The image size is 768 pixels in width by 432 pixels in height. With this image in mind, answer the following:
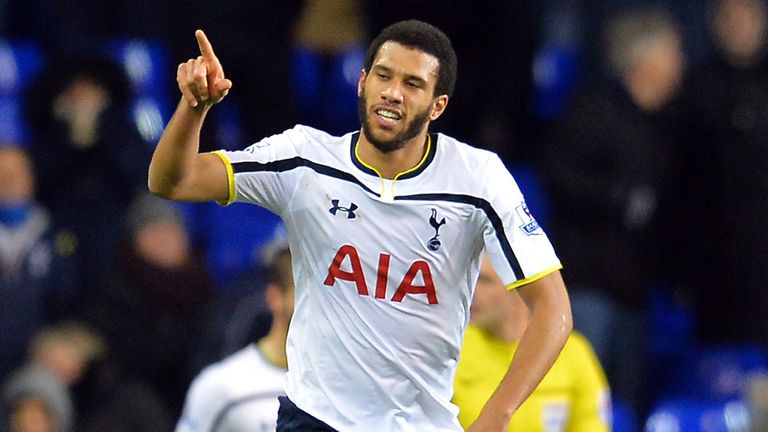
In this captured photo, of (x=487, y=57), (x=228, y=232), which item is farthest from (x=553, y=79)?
(x=228, y=232)

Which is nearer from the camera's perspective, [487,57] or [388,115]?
[388,115]

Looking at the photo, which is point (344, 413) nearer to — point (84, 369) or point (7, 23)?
point (84, 369)

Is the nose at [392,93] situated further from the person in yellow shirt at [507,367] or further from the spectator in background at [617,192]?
the spectator in background at [617,192]

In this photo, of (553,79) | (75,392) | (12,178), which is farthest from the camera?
(553,79)

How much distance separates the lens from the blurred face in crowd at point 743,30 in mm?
10148

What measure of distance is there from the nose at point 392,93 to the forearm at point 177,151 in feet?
1.73

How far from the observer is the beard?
563 centimetres

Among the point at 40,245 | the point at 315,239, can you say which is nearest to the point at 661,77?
the point at 40,245

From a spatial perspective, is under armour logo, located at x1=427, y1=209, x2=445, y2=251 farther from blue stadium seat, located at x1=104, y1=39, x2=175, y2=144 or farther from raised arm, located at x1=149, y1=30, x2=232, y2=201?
blue stadium seat, located at x1=104, y1=39, x2=175, y2=144

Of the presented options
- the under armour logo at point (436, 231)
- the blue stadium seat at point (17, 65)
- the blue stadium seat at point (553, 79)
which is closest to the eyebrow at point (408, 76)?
the under armour logo at point (436, 231)

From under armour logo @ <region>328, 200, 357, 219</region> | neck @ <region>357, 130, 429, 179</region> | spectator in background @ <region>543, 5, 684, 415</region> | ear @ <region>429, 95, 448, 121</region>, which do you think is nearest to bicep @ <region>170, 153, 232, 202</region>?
under armour logo @ <region>328, 200, 357, 219</region>

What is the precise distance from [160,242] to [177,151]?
4.11m

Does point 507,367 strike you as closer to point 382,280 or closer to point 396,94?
point 382,280

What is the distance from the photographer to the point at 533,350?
5.49m
